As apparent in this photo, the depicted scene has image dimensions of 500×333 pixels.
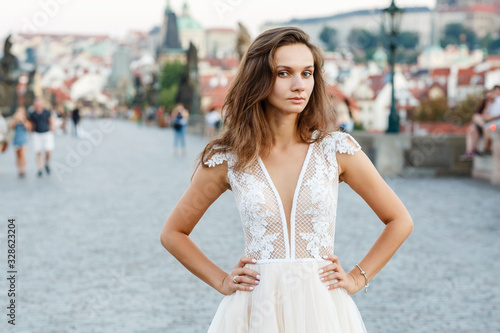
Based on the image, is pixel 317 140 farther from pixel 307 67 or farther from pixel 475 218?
pixel 475 218

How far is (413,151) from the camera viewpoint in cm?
1681

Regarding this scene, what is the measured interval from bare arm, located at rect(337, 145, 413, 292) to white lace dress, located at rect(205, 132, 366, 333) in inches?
2.7

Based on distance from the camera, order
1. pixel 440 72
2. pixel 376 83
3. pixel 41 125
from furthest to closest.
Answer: pixel 440 72, pixel 376 83, pixel 41 125

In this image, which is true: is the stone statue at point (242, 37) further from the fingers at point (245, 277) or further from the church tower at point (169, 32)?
the church tower at point (169, 32)

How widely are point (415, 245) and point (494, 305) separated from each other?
2614 millimetres

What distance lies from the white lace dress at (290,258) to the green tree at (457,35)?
192 meters

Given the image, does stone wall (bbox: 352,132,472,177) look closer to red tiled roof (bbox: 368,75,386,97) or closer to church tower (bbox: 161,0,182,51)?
red tiled roof (bbox: 368,75,386,97)

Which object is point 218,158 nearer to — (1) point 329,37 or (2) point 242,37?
(2) point 242,37

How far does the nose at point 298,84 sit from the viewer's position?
2520mm

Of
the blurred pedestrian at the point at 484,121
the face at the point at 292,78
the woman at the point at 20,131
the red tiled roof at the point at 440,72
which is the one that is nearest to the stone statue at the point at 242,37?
the woman at the point at 20,131

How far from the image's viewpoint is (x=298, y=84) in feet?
8.27

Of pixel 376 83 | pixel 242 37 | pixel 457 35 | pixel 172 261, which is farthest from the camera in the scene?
pixel 457 35

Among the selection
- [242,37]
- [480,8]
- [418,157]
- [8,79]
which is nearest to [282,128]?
[418,157]

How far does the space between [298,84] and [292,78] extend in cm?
3
